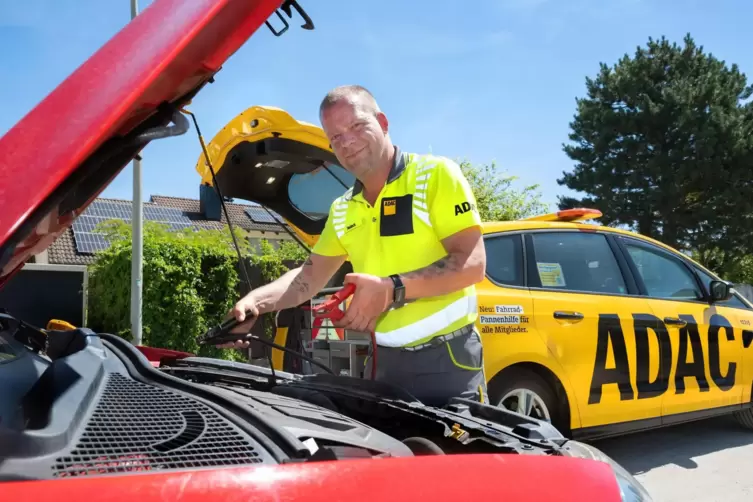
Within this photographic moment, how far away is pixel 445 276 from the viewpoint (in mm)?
1836

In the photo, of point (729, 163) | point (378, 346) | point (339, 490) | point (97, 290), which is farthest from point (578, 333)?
point (729, 163)

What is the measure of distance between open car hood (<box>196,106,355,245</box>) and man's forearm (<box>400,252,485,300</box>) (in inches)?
93.5

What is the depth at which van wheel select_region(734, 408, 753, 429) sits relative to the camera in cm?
548

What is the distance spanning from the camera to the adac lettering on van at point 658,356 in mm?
4156

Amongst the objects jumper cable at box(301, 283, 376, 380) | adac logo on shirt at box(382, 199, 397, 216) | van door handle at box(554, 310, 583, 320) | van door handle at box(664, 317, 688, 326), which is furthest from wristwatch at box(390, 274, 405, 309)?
van door handle at box(664, 317, 688, 326)

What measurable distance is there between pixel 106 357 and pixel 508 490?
116 centimetres

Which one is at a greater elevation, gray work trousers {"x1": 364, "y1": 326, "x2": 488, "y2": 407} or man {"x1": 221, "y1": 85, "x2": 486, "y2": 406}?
man {"x1": 221, "y1": 85, "x2": 486, "y2": 406}

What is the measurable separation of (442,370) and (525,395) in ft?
6.80

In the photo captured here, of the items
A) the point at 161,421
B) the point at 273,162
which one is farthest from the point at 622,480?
the point at 273,162

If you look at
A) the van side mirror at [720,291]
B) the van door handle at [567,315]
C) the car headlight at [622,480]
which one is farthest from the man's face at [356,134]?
the van side mirror at [720,291]

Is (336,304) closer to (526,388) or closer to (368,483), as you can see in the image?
(368,483)

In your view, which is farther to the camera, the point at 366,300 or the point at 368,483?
the point at 366,300

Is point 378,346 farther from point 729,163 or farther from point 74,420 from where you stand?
point 729,163

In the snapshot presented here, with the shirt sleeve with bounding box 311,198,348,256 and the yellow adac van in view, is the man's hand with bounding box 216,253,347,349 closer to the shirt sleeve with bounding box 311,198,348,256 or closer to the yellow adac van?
the shirt sleeve with bounding box 311,198,348,256
